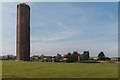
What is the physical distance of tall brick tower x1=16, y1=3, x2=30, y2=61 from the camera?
349 ft

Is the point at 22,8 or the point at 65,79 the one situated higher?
the point at 22,8

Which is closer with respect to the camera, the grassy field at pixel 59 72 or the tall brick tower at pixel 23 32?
the grassy field at pixel 59 72

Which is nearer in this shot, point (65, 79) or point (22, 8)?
point (65, 79)

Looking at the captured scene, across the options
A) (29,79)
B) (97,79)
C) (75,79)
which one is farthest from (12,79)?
(97,79)

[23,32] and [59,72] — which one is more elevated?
[23,32]

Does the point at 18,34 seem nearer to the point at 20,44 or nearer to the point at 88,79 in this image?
the point at 20,44

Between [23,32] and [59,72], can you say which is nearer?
[59,72]

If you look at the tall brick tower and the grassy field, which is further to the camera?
the tall brick tower

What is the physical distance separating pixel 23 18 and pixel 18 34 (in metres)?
13.0

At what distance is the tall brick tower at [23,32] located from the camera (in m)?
106

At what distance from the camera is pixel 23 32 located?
10700 centimetres

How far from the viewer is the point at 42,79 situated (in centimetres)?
1342

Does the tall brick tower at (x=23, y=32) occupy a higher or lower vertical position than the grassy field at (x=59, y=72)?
higher

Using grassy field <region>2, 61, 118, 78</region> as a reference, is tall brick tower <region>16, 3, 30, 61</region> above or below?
above
